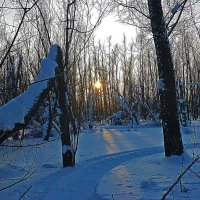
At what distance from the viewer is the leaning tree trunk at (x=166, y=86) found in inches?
379

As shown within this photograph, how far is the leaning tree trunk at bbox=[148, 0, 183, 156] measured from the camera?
9625mm

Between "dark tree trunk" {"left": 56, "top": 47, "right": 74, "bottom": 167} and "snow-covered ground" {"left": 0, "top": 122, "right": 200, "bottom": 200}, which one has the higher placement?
"dark tree trunk" {"left": 56, "top": 47, "right": 74, "bottom": 167}

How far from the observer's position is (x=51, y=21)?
20.3m

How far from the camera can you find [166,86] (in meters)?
9.63

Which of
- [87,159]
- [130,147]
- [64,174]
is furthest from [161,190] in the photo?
[130,147]

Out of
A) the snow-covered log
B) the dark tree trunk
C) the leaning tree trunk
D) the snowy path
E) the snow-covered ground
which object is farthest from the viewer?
the dark tree trunk

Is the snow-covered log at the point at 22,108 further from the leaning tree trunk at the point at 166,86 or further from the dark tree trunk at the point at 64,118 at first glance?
the dark tree trunk at the point at 64,118

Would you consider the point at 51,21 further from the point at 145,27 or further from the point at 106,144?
the point at 145,27

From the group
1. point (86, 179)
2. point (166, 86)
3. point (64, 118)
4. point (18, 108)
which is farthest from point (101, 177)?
point (18, 108)

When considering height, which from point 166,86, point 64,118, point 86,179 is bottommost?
point 86,179

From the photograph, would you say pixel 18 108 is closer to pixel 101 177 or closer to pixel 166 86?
pixel 101 177

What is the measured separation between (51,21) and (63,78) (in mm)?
10843

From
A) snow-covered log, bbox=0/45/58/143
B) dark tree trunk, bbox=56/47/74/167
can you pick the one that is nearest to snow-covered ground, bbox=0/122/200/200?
dark tree trunk, bbox=56/47/74/167

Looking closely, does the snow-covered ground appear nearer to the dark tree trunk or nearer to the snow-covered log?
the dark tree trunk
